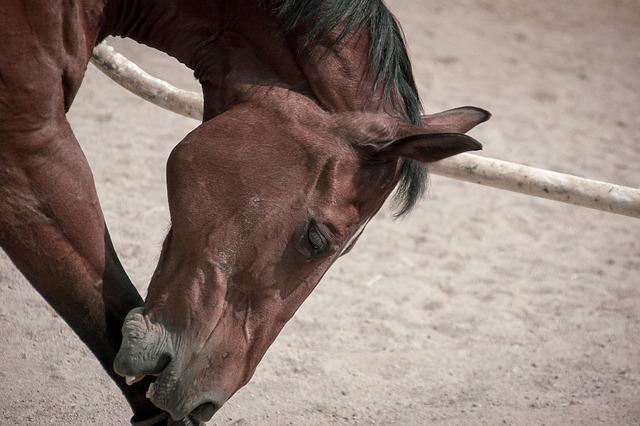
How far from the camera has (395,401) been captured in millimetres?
3461

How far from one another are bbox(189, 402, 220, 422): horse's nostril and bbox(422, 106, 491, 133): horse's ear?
89 cm

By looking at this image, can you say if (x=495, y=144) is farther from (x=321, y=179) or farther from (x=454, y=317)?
(x=321, y=179)

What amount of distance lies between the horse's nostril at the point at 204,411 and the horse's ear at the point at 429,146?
747 millimetres

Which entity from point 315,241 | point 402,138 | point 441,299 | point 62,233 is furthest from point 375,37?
point 441,299

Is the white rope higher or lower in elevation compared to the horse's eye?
lower

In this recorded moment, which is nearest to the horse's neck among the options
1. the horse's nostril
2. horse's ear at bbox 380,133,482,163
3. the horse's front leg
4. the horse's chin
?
horse's ear at bbox 380,133,482,163

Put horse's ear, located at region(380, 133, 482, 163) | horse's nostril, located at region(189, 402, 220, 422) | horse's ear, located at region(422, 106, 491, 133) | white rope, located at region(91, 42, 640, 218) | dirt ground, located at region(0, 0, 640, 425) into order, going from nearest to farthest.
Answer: horse's ear, located at region(380, 133, 482, 163) → horse's nostril, located at region(189, 402, 220, 422) → horse's ear, located at region(422, 106, 491, 133) → white rope, located at region(91, 42, 640, 218) → dirt ground, located at region(0, 0, 640, 425)

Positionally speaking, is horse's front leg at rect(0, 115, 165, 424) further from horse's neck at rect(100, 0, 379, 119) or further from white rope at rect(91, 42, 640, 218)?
white rope at rect(91, 42, 640, 218)

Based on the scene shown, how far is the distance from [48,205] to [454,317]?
2616 millimetres

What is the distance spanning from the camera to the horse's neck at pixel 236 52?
6.98ft

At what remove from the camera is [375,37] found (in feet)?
7.07

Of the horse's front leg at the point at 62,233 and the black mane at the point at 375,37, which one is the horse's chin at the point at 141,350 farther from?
the black mane at the point at 375,37

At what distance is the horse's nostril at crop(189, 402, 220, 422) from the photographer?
2.10 metres

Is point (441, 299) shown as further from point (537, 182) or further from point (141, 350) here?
point (141, 350)
